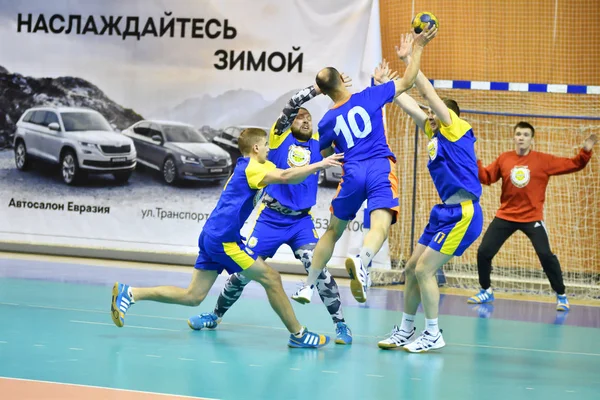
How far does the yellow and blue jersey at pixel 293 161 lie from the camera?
7723 mm

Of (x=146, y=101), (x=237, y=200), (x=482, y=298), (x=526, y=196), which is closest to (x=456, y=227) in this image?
(x=237, y=200)

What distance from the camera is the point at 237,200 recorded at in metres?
6.78

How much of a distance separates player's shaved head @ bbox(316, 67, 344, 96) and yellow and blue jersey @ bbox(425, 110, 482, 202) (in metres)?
0.89

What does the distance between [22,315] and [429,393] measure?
4080 mm

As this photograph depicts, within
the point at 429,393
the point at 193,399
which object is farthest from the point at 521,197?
the point at 193,399

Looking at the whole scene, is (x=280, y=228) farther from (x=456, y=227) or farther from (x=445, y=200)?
(x=456, y=227)

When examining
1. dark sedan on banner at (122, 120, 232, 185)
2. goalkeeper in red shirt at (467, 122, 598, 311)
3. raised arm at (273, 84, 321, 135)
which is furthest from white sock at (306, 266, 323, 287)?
dark sedan on banner at (122, 120, 232, 185)

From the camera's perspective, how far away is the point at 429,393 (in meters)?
5.54

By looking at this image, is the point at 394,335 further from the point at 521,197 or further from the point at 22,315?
the point at 521,197

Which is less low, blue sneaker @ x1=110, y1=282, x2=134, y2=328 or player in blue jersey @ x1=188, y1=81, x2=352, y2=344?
player in blue jersey @ x1=188, y1=81, x2=352, y2=344

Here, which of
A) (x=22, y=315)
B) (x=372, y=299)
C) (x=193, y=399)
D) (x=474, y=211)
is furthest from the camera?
(x=372, y=299)

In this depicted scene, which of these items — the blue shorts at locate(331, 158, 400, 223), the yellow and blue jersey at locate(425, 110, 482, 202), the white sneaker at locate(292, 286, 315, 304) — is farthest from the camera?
the yellow and blue jersey at locate(425, 110, 482, 202)

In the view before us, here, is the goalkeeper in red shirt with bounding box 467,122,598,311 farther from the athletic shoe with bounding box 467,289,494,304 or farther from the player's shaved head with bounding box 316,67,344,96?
the player's shaved head with bounding box 316,67,344,96

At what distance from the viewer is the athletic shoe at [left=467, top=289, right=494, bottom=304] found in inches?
425
